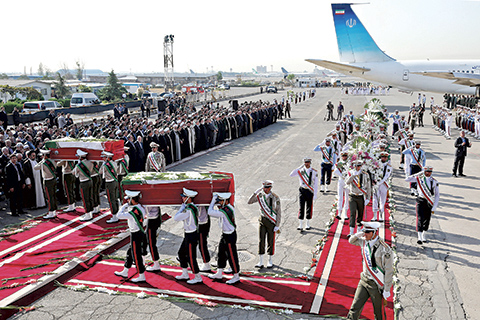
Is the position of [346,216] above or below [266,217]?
below

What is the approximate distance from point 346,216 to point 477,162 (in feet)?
37.7

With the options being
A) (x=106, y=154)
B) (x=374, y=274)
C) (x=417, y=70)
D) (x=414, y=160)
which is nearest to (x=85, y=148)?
(x=106, y=154)

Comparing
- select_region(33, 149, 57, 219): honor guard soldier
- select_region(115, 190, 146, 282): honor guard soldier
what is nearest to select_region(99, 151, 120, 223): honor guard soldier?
select_region(33, 149, 57, 219): honor guard soldier

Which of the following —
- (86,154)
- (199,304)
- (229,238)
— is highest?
(86,154)

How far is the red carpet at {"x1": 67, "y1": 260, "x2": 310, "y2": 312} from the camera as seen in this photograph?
7348 millimetres

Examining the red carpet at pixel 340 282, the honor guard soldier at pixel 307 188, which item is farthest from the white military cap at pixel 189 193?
the honor guard soldier at pixel 307 188

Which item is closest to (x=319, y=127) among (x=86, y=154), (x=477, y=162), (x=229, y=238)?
(x=477, y=162)

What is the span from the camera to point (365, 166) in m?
11.6

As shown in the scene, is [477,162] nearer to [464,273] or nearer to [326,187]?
[326,187]

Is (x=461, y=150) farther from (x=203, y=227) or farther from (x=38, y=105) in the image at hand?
(x=38, y=105)

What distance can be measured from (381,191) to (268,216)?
14.9 feet

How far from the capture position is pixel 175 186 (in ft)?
27.0

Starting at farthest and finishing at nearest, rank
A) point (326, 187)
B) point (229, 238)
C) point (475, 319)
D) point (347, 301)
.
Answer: point (326, 187) → point (229, 238) → point (347, 301) → point (475, 319)

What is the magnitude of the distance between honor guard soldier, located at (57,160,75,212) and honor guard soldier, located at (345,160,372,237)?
8.04 meters
